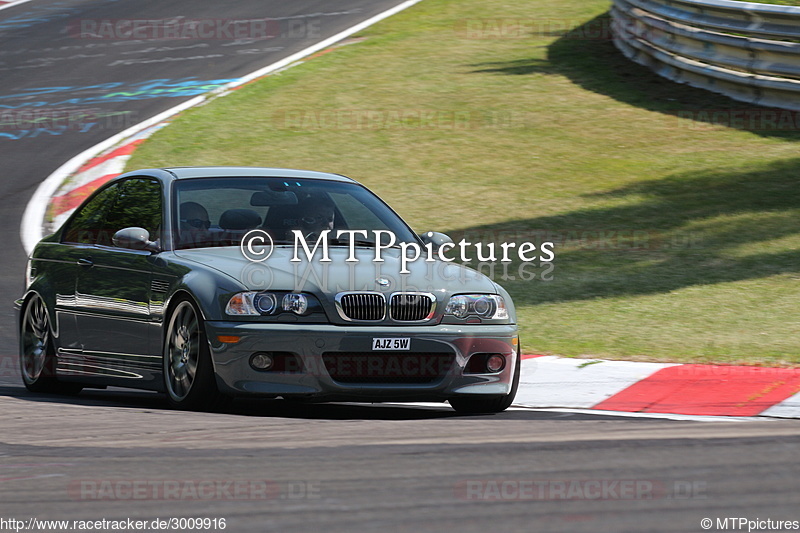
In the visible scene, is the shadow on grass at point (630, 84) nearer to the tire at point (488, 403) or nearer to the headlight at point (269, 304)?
the tire at point (488, 403)

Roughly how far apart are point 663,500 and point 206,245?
11.8 feet

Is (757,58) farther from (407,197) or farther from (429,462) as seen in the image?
(429,462)

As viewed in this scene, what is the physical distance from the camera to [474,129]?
1650 cm

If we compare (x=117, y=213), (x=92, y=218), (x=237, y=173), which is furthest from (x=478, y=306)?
(x=92, y=218)

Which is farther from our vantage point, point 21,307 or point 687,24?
point 687,24

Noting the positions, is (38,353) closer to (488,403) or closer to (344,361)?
(344,361)

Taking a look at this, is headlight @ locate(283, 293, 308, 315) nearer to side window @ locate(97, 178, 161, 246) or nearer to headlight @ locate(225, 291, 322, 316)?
headlight @ locate(225, 291, 322, 316)

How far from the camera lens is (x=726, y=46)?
16328 mm

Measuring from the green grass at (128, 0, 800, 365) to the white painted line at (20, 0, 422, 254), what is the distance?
409mm

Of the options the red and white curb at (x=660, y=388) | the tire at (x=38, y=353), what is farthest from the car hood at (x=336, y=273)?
the tire at (x=38, y=353)

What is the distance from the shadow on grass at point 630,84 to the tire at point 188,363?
33.9ft

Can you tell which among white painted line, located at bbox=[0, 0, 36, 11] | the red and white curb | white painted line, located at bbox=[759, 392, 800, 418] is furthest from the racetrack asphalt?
white painted line, located at bbox=[0, 0, 36, 11]

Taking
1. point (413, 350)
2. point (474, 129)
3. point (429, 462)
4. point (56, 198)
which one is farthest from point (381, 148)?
point (429, 462)

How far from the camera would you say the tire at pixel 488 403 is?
6867 mm
